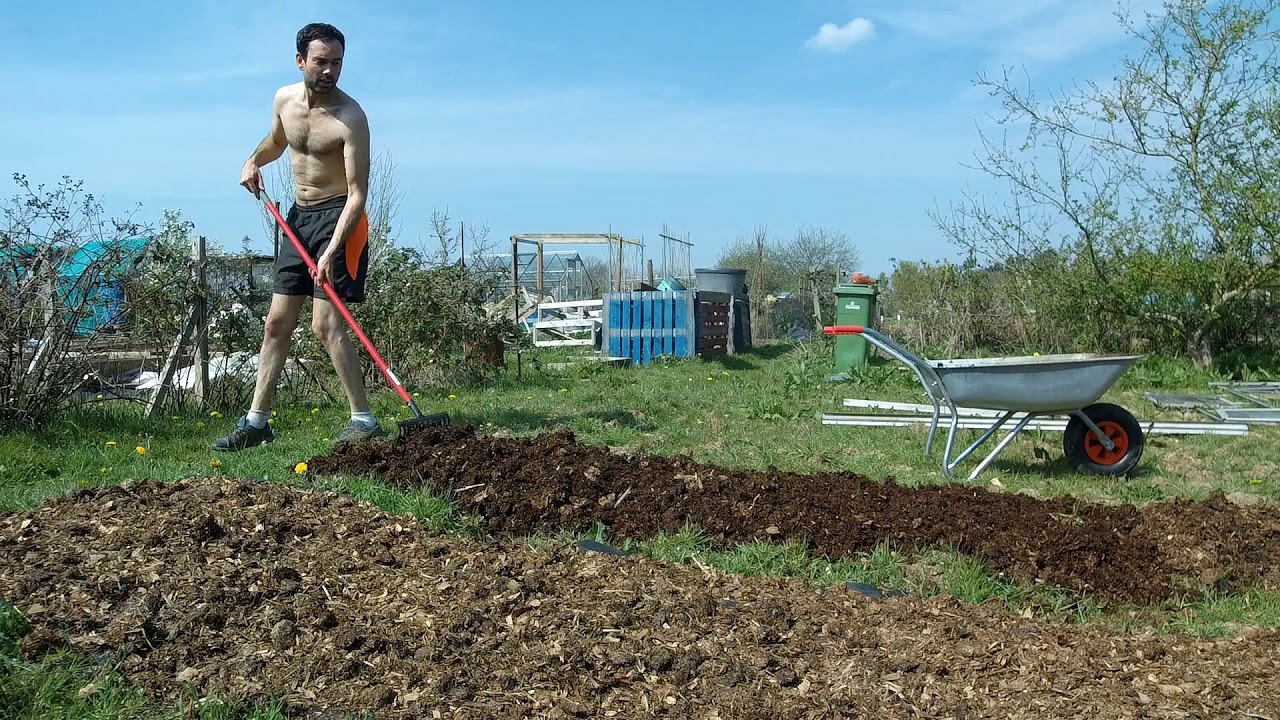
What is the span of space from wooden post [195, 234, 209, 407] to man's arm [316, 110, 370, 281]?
6.53 ft

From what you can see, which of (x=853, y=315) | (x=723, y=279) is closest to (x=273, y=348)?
(x=853, y=315)

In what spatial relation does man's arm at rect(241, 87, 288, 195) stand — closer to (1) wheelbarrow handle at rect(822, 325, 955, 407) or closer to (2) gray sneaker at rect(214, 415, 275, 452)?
(2) gray sneaker at rect(214, 415, 275, 452)

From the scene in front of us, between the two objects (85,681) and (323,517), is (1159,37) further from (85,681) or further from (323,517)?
(85,681)

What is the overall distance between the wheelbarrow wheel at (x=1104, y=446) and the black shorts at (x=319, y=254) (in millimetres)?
3915

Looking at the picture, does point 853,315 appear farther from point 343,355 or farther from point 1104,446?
point 343,355

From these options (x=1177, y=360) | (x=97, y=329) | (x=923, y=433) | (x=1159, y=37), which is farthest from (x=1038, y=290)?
(x=97, y=329)

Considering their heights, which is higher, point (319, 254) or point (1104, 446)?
point (319, 254)

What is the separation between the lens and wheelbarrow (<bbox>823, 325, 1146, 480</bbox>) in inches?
206

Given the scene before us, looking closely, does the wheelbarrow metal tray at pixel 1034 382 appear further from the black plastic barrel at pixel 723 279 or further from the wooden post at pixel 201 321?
the black plastic barrel at pixel 723 279

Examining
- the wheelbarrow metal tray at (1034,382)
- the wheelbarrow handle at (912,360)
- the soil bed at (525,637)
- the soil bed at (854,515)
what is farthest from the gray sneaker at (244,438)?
the wheelbarrow metal tray at (1034,382)

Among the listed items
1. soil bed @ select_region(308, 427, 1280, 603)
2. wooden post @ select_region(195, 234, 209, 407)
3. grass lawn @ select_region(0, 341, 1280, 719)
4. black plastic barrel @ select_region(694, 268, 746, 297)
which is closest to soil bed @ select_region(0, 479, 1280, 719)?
grass lawn @ select_region(0, 341, 1280, 719)

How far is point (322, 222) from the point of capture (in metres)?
5.22

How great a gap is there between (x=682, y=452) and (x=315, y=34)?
9.61ft

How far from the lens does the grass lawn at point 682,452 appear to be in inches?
139
